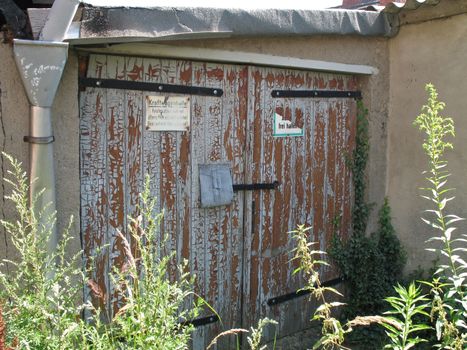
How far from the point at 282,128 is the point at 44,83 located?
1.97 meters

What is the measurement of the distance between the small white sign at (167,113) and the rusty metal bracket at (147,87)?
0.05m

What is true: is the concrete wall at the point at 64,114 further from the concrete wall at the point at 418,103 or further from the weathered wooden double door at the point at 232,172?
the concrete wall at the point at 418,103

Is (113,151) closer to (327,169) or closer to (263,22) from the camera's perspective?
(263,22)

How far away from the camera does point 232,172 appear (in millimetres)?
3900

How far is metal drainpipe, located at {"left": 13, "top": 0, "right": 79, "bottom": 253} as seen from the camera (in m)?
2.74

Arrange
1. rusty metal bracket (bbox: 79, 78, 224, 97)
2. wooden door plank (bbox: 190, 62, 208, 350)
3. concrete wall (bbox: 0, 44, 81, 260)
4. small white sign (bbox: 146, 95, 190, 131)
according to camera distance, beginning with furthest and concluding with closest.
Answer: wooden door plank (bbox: 190, 62, 208, 350) < small white sign (bbox: 146, 95, 190, 131) < rusty metal bracket (bbox: 79, 78, 224, 97) < concrete wall (bbox: 0, 44, 81, 260)

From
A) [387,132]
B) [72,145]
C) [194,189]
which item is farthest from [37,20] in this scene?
[387,132]

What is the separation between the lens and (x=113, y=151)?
3316 millimetres

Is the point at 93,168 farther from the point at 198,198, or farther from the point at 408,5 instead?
the point at 408,5

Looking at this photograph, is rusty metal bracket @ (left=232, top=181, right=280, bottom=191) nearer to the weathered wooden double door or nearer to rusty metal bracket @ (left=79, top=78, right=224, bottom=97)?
the weathered wooden double door

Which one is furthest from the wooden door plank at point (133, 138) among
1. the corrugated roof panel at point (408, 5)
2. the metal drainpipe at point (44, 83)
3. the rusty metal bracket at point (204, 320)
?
the corrugated roof panel at point (408, 5)

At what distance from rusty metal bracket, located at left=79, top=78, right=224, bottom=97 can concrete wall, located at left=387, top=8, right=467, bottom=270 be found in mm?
1849

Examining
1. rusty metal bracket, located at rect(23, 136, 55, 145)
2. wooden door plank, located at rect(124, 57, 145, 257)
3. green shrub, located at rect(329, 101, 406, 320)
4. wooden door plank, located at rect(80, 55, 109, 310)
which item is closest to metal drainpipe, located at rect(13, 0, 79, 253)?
rusty metal bracket, located at rect(23, 136, 55, 145)

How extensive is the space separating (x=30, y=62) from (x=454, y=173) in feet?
10.9
